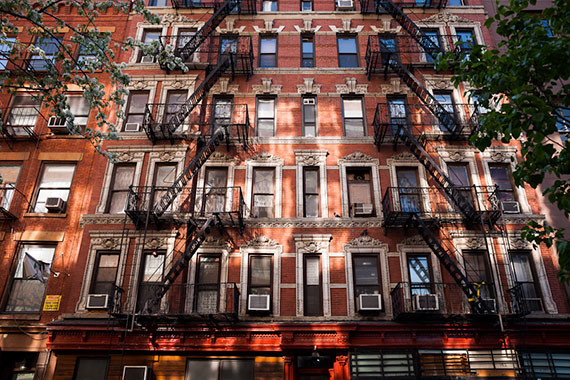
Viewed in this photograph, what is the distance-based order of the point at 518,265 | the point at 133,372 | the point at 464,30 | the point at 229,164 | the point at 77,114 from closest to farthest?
the point at 133,372 → the point at 518,265 → the point at 229,164 → the point at 77,114 → the point at 464,30

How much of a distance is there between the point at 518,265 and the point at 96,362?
15677 mm

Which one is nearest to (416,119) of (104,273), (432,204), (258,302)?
(432,204)

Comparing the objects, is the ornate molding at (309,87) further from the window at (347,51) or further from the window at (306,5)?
the window at (306,5)

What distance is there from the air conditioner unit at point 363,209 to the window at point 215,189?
5.14 metres

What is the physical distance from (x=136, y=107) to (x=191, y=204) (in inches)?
227

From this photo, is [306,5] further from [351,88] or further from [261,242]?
[261,242]

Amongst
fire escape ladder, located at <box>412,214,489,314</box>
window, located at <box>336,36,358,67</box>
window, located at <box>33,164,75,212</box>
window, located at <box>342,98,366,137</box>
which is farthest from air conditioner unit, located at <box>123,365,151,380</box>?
window, located at <box>336,36,358,67</box>

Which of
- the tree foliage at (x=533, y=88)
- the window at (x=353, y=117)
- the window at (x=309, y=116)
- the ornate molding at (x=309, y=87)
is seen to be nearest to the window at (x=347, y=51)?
the ornate molding at (x=309, y=87)

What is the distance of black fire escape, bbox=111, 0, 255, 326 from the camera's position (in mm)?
15578

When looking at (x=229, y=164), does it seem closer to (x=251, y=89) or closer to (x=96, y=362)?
(x=251, y=89)

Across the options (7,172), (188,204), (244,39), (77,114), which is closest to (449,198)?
(188,204)

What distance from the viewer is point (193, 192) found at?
17.6 m

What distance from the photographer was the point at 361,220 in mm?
17031

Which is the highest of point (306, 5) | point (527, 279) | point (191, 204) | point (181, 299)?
point (306, 5)
